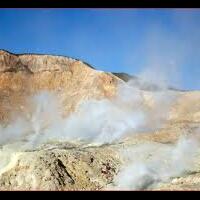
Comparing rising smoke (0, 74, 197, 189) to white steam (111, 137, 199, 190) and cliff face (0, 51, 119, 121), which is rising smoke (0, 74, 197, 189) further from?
cliff face (0, 51, 119, 121)

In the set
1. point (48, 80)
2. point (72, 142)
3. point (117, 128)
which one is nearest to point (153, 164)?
point (72, 142)

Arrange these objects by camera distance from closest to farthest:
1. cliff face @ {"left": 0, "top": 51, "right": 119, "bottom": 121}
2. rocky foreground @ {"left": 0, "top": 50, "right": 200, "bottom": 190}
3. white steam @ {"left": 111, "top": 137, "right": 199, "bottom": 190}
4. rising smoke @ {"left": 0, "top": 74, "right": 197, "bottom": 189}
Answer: white steam @ {"left": 111, "top": 137, "right": 199, "bottom": 190} < rocky foreground @ {"left": 0, "top": 50, "right": 200, "bottom": 190} < rising smoke @ {"left": 0, "top": 74, "right": 197, "bottom": 189} < cliff face @ {"left": 0, "top": 51, "right": 119, "bottom": 121}

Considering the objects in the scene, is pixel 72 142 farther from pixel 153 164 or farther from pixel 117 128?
pixel 153 164

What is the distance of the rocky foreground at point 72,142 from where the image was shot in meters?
8.64

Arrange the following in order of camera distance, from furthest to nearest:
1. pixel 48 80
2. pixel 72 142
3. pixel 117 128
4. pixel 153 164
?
pixel 48 80 → pixel 117 128 → pixel 72 142 → pixel 153 164


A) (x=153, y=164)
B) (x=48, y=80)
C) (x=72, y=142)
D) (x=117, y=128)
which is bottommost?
(x=153, y=164)

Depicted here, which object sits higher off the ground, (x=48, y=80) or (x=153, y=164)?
(x=48, y=80)

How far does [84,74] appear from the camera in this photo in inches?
817

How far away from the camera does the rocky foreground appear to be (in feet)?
28.3

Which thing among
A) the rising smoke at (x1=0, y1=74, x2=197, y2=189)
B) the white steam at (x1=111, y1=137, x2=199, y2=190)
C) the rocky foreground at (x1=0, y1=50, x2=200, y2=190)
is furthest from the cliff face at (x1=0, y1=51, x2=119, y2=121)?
the white steam at (x1=111, y1=137, x2=199, y2=190)

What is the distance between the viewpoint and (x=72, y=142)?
13.3 metres
